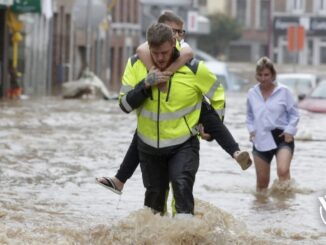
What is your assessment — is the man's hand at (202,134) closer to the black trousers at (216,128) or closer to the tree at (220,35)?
the black trousers at (216,128)

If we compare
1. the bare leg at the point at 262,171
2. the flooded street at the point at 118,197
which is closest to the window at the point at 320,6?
the flooded street at the point at 118,197

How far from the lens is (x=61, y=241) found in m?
9.46

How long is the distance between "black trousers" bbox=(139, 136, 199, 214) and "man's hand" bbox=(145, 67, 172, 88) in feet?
1.75

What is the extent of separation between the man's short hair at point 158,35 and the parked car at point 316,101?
21308 mm

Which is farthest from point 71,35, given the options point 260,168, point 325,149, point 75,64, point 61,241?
point 61,241

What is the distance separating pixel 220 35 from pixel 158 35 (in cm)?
7860

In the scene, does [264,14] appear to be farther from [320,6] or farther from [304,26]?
[304,26]

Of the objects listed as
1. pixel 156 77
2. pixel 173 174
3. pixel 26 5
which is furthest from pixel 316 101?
pixel 156 77

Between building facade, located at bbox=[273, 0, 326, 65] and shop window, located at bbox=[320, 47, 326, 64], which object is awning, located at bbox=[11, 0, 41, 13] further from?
shop window, located at bbox=[320, 47, 326, 64]

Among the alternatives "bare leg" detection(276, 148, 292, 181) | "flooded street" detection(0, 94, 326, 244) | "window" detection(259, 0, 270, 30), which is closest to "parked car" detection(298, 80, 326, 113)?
"flooded street" detection(0, 94, 326, 244)

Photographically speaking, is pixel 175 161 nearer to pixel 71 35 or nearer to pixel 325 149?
pixel 325 149

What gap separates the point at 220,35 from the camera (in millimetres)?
86812

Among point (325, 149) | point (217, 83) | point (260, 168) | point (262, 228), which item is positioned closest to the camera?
point (217, 83)

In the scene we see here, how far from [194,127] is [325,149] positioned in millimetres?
11262
